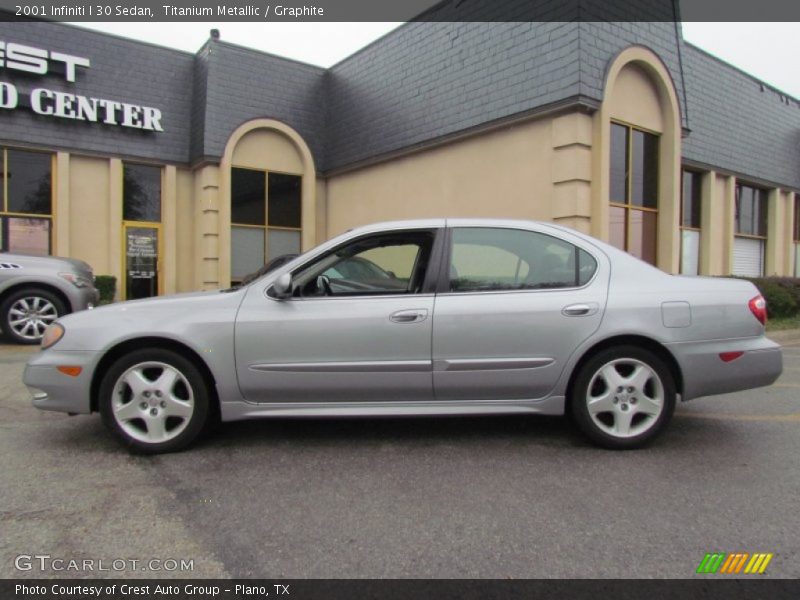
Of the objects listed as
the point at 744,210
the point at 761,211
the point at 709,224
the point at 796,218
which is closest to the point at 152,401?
the point at 709,224

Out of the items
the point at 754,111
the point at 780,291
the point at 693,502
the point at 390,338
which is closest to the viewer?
the point at 693,502

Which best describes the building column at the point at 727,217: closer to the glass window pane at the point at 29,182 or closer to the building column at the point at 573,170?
the building column at the point at 573,170

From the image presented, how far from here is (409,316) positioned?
12.0 ft

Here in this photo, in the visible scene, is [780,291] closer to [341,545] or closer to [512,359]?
[512,359]

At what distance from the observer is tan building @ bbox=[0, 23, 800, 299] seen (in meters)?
10.0

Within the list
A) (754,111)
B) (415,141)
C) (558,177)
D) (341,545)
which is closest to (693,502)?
(341,545)

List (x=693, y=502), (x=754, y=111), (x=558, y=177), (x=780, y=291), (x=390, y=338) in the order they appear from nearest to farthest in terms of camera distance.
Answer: (x=693, y=502) → (x=390, y=338) → (x=558, y=177) → (x=780, y=291) → (x=754, y=111)

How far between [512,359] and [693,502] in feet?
4.15

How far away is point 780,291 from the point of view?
1167cm

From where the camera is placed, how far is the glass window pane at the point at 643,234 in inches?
431

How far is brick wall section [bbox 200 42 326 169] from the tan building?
0.15 ft

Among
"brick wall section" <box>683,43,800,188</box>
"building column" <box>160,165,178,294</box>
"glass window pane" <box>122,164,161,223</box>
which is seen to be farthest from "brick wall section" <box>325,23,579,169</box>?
"brick wall section" <box>683,43,800,188</box>

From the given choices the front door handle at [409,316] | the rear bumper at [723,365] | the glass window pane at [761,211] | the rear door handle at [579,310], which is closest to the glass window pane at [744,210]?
the glass window pane at [761,211]
